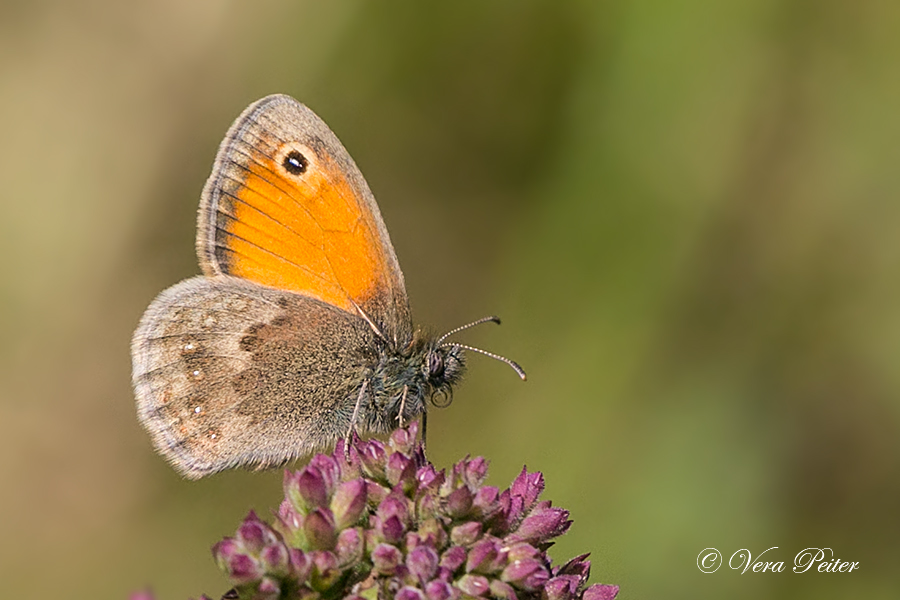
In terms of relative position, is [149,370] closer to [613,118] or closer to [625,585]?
[625,585]

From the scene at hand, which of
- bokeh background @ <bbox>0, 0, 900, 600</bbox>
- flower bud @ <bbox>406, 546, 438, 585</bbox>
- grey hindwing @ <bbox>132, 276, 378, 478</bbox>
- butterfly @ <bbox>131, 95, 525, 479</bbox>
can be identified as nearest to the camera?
flower bud @ <bbox>406, 546, 438, 585</bbox>

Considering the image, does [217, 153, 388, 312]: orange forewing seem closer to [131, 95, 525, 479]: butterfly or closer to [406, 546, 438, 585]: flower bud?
[131, 95, 525, 479]: butterfly

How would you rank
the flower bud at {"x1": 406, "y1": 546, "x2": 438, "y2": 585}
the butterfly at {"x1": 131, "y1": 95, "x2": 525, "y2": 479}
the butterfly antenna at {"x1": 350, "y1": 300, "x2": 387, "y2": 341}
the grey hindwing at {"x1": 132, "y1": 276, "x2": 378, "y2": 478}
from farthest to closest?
the butterfly antenna at {"x1": 350, "y1": 300, "x2": 387, "y2": 341} < the butterfly at {"x1": 131, "y1": 95, "x2": 525, "y2": 479} < the grey hindwing at {"x1": 132, "y1": 276, "x2": 378, "y2": 478} < the flower bud at {"x1": 406, "y1": 546, "x2": 438, "y2": 585}

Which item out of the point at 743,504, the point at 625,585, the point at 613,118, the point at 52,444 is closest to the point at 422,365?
the point at 625,585

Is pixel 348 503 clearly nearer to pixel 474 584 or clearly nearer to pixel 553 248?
pixel 474 584

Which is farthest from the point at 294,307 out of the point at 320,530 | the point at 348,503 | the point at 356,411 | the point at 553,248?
the point at 553,248

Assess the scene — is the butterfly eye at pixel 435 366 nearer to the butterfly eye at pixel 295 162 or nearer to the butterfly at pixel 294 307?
the butterfly at pixel 294 307

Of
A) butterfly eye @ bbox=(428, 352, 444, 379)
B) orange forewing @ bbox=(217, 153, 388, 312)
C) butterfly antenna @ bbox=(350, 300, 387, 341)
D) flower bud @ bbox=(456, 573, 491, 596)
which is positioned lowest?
flower bud @ bbox=(456, 573, 491, 596)

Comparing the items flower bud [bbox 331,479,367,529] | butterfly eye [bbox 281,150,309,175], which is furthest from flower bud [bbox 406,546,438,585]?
A: butterfly eye [bbox 281,150,309,175]
